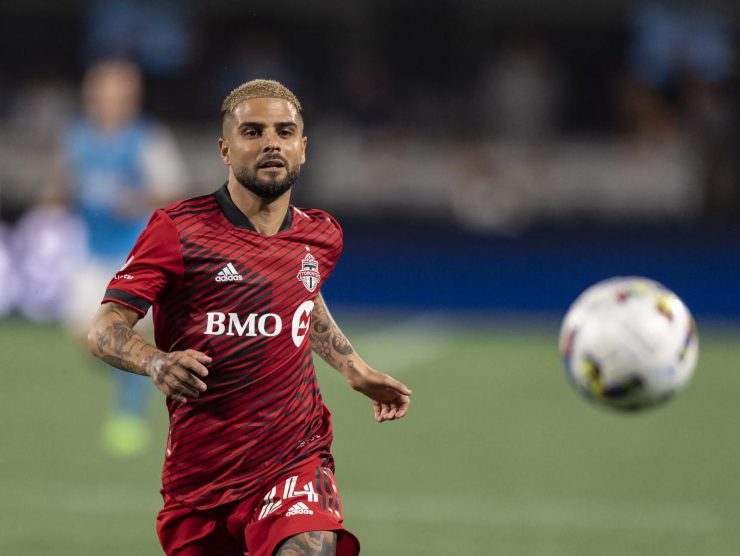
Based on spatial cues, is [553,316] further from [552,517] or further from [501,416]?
[552,517]

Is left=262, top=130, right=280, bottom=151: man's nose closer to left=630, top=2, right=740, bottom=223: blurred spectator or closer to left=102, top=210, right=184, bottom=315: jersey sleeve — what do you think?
left=102, top=210, right=184, bottom=315: jersey sleeve

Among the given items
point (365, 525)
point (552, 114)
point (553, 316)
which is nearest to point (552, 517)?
point (365, 525)

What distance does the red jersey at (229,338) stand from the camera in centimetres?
438

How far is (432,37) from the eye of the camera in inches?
780

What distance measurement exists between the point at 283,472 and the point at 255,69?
1427 centimetres

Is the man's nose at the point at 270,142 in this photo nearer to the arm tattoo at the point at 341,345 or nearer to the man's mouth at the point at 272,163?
the man's mouth at the point at 272,163

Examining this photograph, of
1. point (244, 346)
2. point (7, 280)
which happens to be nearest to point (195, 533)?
point (244, 346)

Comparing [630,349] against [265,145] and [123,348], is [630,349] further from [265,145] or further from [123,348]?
[123,348]

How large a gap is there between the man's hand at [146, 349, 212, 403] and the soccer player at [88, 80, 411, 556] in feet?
1.69

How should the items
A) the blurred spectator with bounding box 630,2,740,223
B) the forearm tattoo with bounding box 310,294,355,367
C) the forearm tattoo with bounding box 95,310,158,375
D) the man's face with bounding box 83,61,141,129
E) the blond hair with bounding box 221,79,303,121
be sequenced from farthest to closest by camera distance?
the blurred spectator with bounding box 630,2,740,223 → the man's face with bounding box 83,61,141,129 → the forearm tattoo with bounding box 310,294,355,367 → the blond hair with bounding box 221,79,303,121 → the forearm tattoo with bounding box 95,310,158,375

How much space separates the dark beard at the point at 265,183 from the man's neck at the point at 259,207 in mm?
61

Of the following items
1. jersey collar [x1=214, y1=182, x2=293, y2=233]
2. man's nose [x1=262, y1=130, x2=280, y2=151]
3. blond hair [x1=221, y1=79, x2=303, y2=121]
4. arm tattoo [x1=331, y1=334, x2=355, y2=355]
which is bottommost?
arm tattoo [x1=331, y1=334, x2=355, y2=355]

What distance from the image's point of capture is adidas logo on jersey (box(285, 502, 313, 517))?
4.37 metres

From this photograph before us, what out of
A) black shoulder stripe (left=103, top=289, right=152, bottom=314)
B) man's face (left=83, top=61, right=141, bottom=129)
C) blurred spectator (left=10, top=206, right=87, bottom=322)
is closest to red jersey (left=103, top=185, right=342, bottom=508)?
black shoulder stripe (left=103, top=289, right=152, bottom=314)
